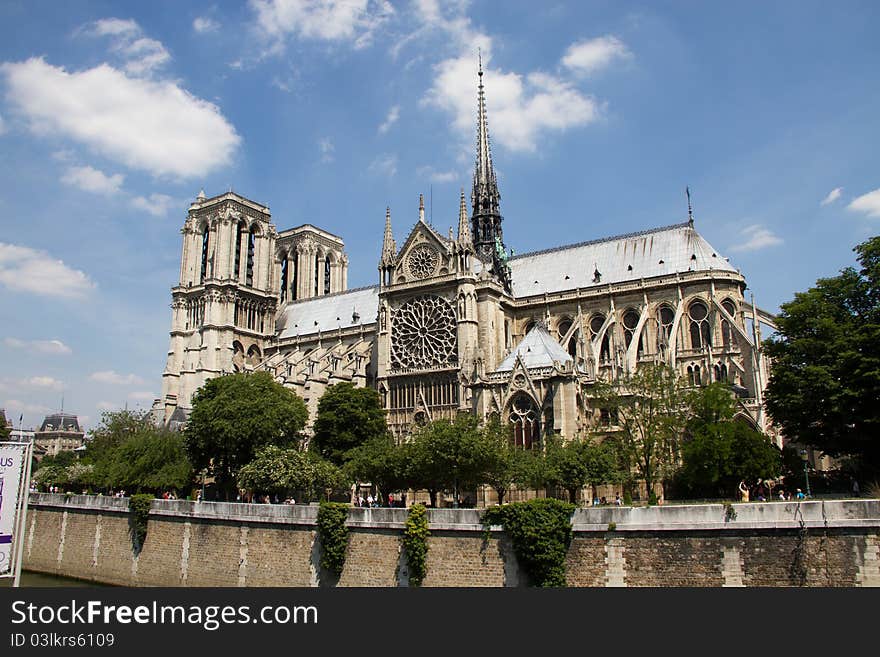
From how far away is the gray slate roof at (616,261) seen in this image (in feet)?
189

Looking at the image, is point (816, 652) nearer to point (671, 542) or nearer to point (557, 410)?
point (671, 542)

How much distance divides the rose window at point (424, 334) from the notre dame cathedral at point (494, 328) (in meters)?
0.10

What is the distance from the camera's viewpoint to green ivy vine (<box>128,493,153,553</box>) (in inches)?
1479

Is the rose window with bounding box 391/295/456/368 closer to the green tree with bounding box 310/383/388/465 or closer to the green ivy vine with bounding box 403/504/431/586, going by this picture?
the green tree with bounding box 310/383/388/465

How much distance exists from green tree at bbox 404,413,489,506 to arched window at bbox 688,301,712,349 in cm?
2415

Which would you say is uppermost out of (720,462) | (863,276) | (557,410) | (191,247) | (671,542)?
(191,247)

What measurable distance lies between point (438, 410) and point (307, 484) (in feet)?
55.0

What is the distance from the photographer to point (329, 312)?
7906 cm

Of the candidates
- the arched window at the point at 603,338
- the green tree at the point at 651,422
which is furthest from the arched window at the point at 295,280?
the green tree at the point at 651,422

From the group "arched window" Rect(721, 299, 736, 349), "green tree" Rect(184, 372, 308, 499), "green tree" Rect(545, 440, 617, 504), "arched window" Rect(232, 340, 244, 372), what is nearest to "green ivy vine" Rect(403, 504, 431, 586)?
"green tree" Rect(545, 440, 617, 504)

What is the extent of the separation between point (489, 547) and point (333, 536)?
6527 mm

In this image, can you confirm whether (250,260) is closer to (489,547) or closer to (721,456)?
(721,456)

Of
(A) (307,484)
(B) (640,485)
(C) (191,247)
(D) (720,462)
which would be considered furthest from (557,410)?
(C) (191,247)

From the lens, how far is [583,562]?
2428cm
